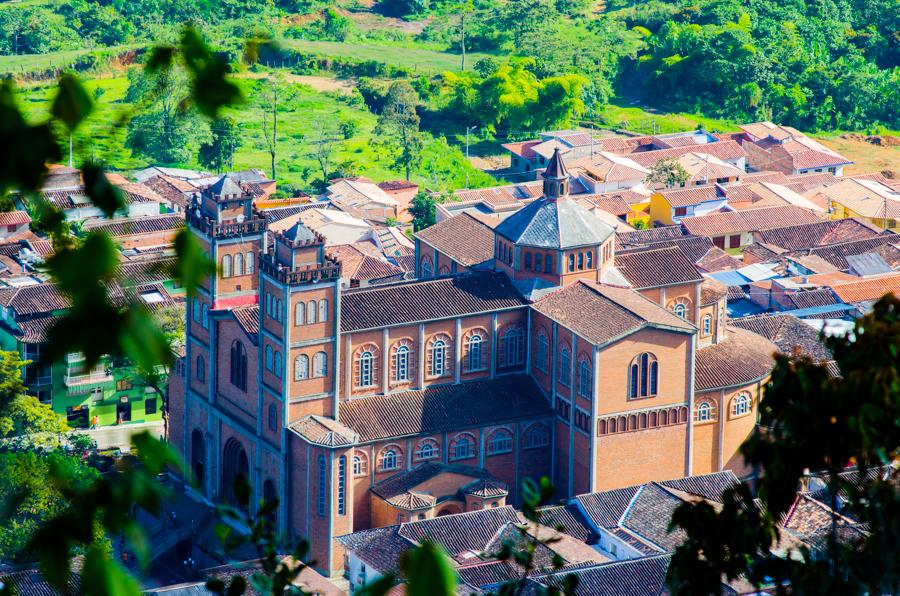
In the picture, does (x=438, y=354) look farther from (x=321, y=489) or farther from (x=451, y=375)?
(x=321, y=489)

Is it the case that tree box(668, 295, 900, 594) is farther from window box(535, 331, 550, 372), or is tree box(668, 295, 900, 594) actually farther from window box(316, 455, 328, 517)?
window box(535, 331, 550, 372)

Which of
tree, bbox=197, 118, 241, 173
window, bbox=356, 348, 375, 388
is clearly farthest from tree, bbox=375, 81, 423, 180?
window, bbox=356, 348, 375, 388

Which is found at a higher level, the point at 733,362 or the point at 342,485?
the point at 733,362

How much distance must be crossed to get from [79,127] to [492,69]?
79.4 metres

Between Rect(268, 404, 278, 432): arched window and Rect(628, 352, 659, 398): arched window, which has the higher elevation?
Rect(628, 352, 659, 398): arched window

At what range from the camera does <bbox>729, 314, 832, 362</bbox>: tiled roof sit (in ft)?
145

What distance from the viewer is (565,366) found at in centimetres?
3884

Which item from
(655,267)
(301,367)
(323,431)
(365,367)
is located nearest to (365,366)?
(365,367)

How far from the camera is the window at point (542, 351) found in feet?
129

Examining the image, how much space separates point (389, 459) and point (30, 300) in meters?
14.7

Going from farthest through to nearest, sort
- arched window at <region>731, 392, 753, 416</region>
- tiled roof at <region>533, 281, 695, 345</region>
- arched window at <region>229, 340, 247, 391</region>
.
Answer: arched window at <region>731, 392, 753, 416</region>, arched window at <region>229, 340, 247, 391</region>, tiled roof at <region>533, 281, 695, 345</region>

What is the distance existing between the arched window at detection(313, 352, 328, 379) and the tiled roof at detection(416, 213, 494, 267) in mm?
6482

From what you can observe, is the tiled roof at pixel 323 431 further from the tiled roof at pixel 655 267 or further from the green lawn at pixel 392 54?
the green lawn at pixel 392 54

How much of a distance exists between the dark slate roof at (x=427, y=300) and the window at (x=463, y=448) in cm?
310
